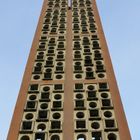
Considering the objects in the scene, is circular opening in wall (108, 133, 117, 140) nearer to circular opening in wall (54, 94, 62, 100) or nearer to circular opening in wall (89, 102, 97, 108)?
circular opening in wall (89, 102, 97, 108)

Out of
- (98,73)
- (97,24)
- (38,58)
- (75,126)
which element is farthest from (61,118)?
(97,24)

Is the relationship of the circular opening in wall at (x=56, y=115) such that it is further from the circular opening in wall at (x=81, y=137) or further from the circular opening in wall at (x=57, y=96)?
the circular opening in wall at (x=81, y=137)

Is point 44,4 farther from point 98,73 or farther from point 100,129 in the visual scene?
point 100,129

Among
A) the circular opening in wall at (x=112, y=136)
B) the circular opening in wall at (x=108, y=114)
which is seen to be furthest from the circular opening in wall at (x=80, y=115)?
the circular opening in wall at (x=112, y=136)

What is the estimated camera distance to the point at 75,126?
18734mm

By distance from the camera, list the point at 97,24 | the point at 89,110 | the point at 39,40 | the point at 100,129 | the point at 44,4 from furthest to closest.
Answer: the point at 44,4
the point at 97,24
the point at 39,40
the point at 89,110
the point at 100,129

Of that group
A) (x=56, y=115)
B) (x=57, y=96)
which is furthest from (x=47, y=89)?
(x=56, y=115)

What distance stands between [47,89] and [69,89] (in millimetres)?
1063

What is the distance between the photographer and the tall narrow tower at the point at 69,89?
18.5 metres

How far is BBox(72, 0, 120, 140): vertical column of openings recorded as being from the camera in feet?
60.6

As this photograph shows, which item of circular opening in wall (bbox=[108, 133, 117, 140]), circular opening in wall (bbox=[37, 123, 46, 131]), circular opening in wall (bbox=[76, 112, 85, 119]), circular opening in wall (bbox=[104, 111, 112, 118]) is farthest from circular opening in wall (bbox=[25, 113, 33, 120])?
circular opening in wall (bbox=[108, 133, 117, 140])

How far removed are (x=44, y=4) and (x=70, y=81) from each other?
41.4 ft

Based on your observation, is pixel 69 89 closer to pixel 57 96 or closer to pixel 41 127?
pixel 57 96

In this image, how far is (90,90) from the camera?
21.5 m
